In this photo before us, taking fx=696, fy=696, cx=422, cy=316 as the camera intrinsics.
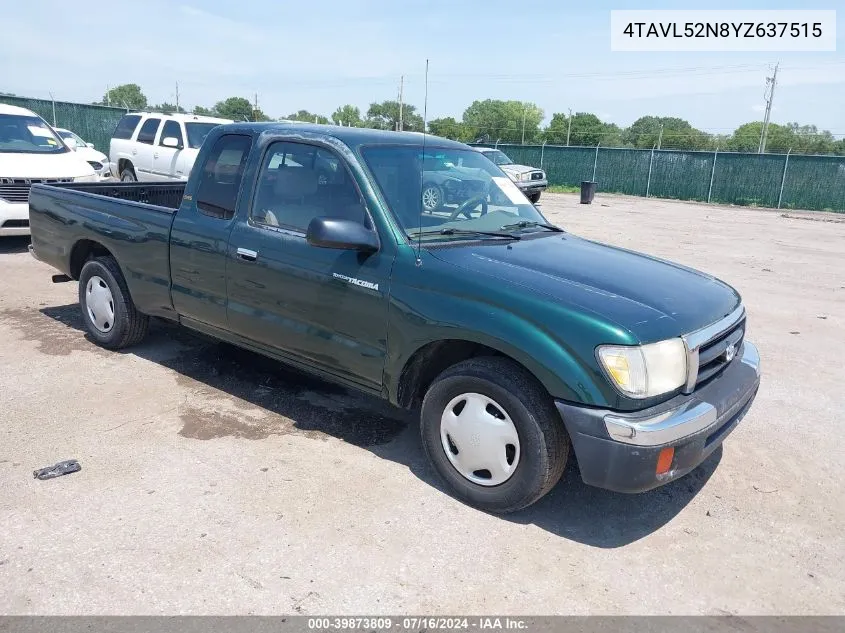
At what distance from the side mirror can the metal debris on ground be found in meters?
1.82

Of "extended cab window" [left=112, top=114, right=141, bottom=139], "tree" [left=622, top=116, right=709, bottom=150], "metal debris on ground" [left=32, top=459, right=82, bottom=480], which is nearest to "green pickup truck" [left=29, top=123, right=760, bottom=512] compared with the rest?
"metal debris on ground" [left=32, top=459, right=82, bottom=480]

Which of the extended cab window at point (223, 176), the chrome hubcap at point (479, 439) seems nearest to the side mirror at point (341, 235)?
the chrome hubcap at point (479, 439)

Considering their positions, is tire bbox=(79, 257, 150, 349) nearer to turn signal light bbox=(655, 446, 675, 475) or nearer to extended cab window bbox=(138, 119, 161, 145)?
turn signal light bbox=(655, 446, 675, 475)

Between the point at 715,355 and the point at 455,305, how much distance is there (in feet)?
4.41

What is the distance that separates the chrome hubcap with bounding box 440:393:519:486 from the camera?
3.45 m

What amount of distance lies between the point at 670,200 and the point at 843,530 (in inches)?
1112

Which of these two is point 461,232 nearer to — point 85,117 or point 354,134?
point 354,134

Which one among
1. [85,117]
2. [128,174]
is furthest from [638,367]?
[85,117]

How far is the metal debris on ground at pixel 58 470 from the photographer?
148 inches

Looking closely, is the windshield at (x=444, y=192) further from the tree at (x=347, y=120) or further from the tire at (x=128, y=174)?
the tire at (x=128, y=174)

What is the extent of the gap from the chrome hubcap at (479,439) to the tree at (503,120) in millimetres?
43073

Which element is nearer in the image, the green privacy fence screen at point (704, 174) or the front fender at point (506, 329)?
the front fender at point (506, 329)

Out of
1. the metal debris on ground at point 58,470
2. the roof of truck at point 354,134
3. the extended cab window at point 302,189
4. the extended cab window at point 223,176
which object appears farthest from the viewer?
the extended cab window at point 223,176

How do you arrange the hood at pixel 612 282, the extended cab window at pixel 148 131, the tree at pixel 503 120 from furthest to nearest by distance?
1. the tree at pixel 503 120
2. the extended cab window at pixel 148 131
3. the hood at pixel 612 282
